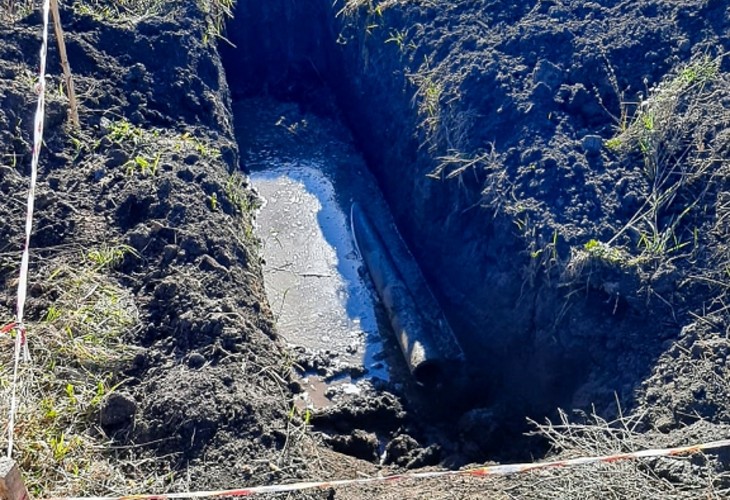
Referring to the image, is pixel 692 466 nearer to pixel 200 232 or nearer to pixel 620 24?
pixel 200 232

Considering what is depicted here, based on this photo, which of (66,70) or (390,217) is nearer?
(66,70)

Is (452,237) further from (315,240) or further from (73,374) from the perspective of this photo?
(73,374)

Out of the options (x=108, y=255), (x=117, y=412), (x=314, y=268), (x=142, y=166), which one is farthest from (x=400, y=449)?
(x=142, y=166)

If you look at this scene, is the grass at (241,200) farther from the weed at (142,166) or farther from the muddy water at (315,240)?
the weed at (142,166)

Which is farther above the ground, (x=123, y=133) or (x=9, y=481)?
(x=123, y=133)

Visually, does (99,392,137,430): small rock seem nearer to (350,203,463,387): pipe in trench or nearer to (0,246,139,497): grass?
(0,246,139,497): grass

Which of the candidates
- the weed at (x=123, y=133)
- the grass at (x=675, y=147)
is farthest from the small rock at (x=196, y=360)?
the grass at (x=675, y=147)

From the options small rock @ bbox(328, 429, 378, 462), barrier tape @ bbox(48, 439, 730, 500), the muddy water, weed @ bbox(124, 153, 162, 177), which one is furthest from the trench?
weed @ bbox(124, 153, 162, 177)
